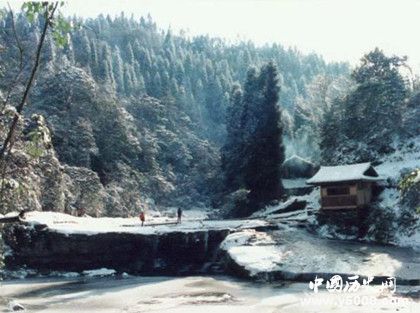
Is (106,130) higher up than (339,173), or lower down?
higher up

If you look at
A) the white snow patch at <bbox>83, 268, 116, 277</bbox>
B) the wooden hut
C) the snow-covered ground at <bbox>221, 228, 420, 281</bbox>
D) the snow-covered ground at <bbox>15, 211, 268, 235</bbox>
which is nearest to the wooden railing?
the wooden hut

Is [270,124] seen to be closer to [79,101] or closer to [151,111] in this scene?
[79,101]

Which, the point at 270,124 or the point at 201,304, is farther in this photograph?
the point at 270,124

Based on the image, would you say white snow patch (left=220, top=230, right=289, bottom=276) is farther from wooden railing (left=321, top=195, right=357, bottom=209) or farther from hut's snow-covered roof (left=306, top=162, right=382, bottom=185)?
hut's snow-covered roof (left=306, top=162, right=382, bottom=185)

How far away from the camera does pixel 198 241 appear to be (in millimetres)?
38062

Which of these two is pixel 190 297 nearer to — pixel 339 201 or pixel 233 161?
pixel 339 201

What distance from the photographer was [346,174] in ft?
137

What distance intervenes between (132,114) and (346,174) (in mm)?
61962

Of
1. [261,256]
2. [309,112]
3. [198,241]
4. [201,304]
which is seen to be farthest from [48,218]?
[309,112]

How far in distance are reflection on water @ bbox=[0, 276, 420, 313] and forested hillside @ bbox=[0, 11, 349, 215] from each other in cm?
617

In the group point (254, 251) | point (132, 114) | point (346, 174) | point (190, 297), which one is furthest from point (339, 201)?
point (132, 114)

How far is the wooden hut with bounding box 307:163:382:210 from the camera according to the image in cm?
4094

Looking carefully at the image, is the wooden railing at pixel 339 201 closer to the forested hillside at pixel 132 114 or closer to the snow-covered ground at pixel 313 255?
the snow-covered ground at pixel 313 255

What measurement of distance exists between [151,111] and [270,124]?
153 ft
